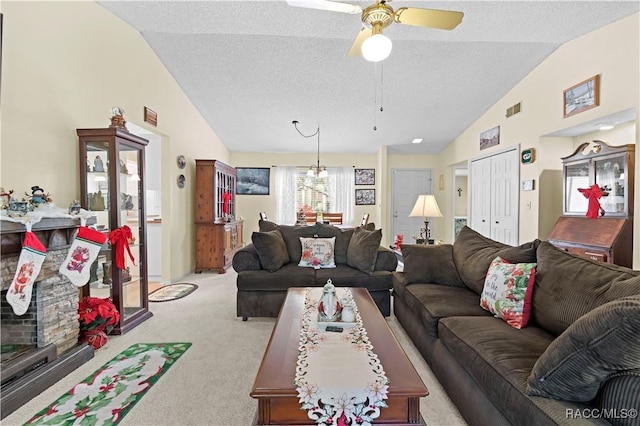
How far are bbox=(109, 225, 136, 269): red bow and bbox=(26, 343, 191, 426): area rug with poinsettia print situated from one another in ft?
2.55

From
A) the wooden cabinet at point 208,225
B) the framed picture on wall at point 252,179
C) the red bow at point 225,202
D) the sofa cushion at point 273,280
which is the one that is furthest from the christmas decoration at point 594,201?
the framed picture on wall at point 252,179

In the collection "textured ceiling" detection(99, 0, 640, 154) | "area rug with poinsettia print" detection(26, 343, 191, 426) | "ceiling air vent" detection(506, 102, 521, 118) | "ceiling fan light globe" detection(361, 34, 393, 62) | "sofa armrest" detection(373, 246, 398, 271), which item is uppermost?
"textured ceiling" detection(99, 0, 640, 154)

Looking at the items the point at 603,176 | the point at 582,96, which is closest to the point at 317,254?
the point at 603,176

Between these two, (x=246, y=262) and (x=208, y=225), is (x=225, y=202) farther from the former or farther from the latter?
(x=246, y=262)

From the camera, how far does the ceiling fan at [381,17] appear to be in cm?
201

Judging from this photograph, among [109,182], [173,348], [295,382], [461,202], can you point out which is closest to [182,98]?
[109,182]

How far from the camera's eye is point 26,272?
195 centimetres

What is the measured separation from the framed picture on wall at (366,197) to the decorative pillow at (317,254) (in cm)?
428

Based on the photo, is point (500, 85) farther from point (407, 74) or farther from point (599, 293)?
point (599, 293)

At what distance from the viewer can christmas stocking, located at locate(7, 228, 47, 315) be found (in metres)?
1.90

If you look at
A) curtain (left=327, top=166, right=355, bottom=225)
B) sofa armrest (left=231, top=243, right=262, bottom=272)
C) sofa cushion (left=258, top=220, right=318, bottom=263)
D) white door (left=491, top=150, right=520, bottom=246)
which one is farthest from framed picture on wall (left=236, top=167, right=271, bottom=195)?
white door (left=491, top=150, right=520, bottom=246)

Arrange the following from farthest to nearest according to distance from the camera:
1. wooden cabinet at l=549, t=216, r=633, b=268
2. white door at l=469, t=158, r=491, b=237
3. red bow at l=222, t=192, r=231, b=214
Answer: red bow at l=222, t=192, r=231, b=214 → white door at l=469, t=158, r=491, b=237 → wooden cabinet at l=549, t=216, r=633, b=268

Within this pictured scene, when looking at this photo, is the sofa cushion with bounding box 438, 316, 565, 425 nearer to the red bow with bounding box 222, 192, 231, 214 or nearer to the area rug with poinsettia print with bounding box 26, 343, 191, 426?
the area rug with poinsettia print with bounding box 26, 343, 191, 426

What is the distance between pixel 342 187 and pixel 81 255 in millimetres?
5884
